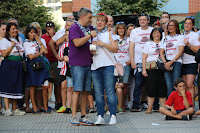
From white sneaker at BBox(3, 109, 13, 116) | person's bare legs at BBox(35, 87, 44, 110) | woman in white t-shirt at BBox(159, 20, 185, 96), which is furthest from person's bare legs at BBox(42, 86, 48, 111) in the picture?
woman in white t-shirt at BBox(159, 20, 185, 96)

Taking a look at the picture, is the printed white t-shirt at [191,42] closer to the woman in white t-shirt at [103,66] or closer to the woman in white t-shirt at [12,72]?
the woman in white t-shirt at [103,66]

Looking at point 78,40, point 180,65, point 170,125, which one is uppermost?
point 78,40

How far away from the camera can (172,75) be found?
404 inches

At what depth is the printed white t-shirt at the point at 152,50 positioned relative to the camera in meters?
10.7

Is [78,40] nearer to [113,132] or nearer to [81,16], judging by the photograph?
[81,16]

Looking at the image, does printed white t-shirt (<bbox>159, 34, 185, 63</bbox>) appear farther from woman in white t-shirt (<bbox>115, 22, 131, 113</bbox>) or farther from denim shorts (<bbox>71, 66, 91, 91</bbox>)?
denim shorts (<bbox>71, 66, 91, 91</bbox>)

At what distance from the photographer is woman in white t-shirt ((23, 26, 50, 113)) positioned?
10.7m

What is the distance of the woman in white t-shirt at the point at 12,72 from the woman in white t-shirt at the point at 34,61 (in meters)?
0.19

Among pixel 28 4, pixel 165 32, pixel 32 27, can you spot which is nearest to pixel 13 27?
pixel 32 27

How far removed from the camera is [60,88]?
11.6 metres

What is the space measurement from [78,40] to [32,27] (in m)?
3.02

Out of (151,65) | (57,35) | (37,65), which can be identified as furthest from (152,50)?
(37,65)

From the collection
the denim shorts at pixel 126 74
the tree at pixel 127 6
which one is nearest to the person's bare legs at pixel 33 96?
the denim shorts at pixel 126 74

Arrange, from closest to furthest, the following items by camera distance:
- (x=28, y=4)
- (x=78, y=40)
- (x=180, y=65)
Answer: (x=78, y=40) → (x=180, y=65) → (x=28, y=4)
